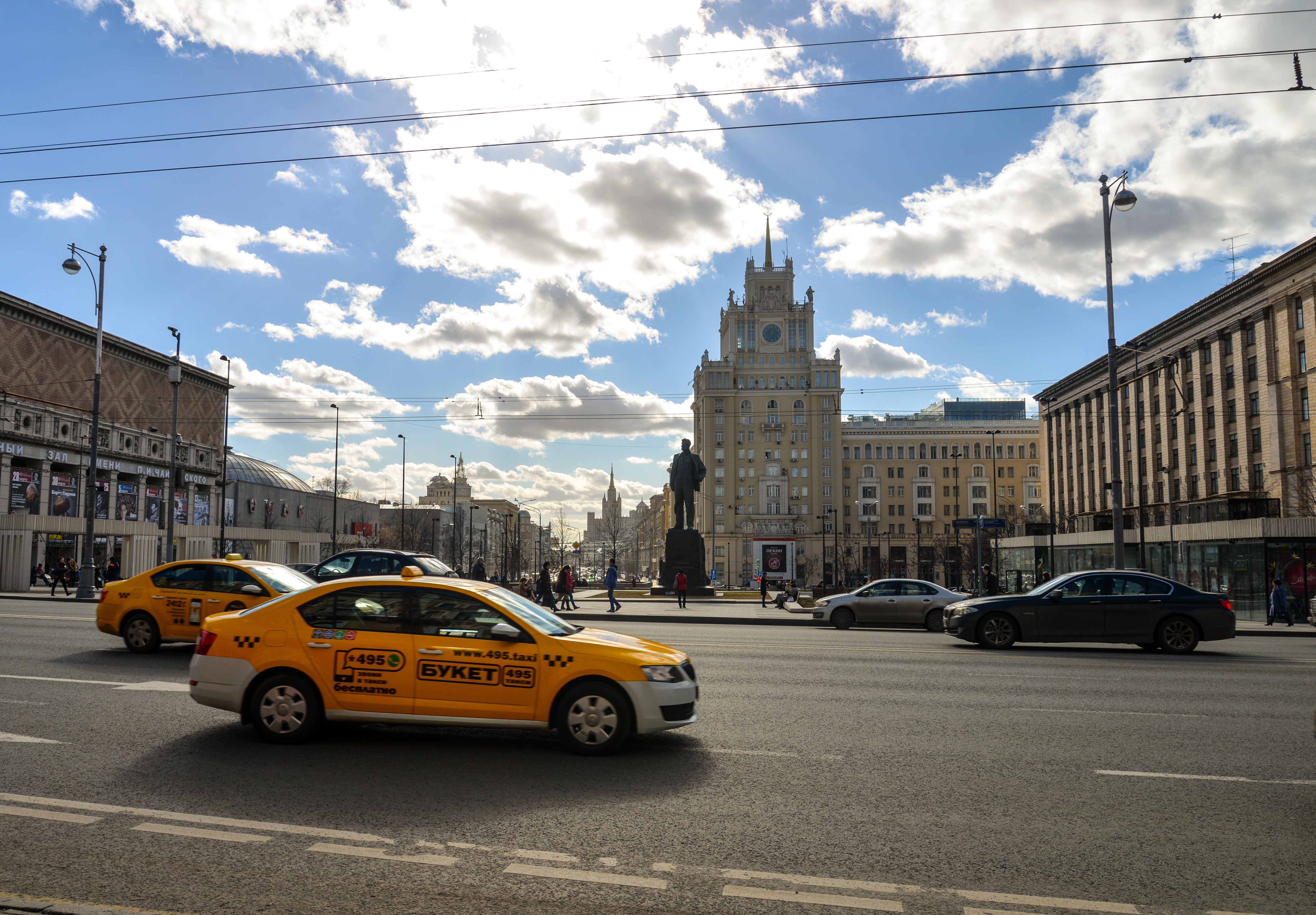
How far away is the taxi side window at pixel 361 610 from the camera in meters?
7.60

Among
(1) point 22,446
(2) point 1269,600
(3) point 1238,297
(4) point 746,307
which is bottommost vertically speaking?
(2) point 1269,600

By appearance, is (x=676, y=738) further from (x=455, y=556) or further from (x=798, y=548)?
(x=798, y=548)

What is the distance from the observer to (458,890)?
4500 millimetres

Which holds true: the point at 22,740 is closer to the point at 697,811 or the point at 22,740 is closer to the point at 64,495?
the point at 697,811

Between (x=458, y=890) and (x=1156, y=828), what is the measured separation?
4.33 metres

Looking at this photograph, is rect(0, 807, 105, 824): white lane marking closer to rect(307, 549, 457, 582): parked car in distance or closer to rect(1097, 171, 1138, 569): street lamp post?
rect(307, 549, 457, 582): parked car in distance

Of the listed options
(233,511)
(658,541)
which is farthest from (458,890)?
(658,541)

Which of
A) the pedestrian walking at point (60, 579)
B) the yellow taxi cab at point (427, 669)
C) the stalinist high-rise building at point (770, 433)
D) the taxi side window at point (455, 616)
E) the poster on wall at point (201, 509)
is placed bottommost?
the pedestrian walking at point (60, 579)

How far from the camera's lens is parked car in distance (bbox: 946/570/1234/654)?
16484 mm

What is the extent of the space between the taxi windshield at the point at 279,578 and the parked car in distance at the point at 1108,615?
12.4 m

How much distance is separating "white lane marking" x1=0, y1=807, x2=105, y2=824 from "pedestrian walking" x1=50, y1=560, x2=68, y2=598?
34882 mm

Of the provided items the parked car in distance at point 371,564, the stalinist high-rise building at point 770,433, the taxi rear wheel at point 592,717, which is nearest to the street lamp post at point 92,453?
the parked car in distance at point 371,564

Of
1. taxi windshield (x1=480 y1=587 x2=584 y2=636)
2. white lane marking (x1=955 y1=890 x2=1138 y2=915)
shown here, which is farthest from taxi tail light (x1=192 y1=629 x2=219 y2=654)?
white lane marking (x1=955 y1=890 x2=1138 y2=915)

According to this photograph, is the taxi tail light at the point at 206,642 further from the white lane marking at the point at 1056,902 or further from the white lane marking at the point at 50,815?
the white lane marking at the point at 1056,902
